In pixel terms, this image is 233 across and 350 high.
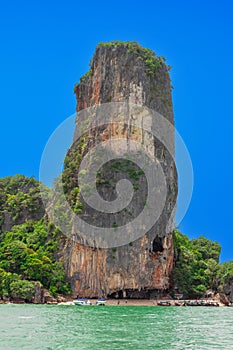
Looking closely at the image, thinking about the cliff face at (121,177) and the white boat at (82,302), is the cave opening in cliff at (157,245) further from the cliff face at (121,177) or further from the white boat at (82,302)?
the white boat at (82,302)

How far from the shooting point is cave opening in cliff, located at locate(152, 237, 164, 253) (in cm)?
4697

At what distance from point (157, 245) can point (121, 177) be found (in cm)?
692

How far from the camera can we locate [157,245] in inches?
1865

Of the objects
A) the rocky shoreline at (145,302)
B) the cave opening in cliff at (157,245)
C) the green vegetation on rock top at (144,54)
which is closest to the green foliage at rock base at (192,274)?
the rocky shoreline at (145,302)

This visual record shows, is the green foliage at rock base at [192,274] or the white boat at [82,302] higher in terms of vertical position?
the green foliage at rock base at [192,274]

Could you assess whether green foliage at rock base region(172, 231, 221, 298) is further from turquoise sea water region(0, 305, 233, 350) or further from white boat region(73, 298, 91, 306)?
turquoise sea water region(0, 305, 233, 350)

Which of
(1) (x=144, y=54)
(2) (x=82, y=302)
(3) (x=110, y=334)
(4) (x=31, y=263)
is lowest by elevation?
(3) (x=110, y=334)

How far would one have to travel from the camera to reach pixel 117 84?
174 feet

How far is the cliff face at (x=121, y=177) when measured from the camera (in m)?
44.4

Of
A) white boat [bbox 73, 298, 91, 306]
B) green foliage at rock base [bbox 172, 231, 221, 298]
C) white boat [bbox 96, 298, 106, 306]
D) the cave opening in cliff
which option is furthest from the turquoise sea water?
green foliage at rock base [bbox 172, 231, 221, 298]

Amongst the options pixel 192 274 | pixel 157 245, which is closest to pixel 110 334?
pixel 157 245

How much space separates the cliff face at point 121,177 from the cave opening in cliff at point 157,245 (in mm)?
90

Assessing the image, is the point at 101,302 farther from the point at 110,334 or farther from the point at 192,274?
the point at 110,334

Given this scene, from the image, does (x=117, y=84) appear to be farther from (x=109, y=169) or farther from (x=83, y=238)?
→ (x=83, y=238)
